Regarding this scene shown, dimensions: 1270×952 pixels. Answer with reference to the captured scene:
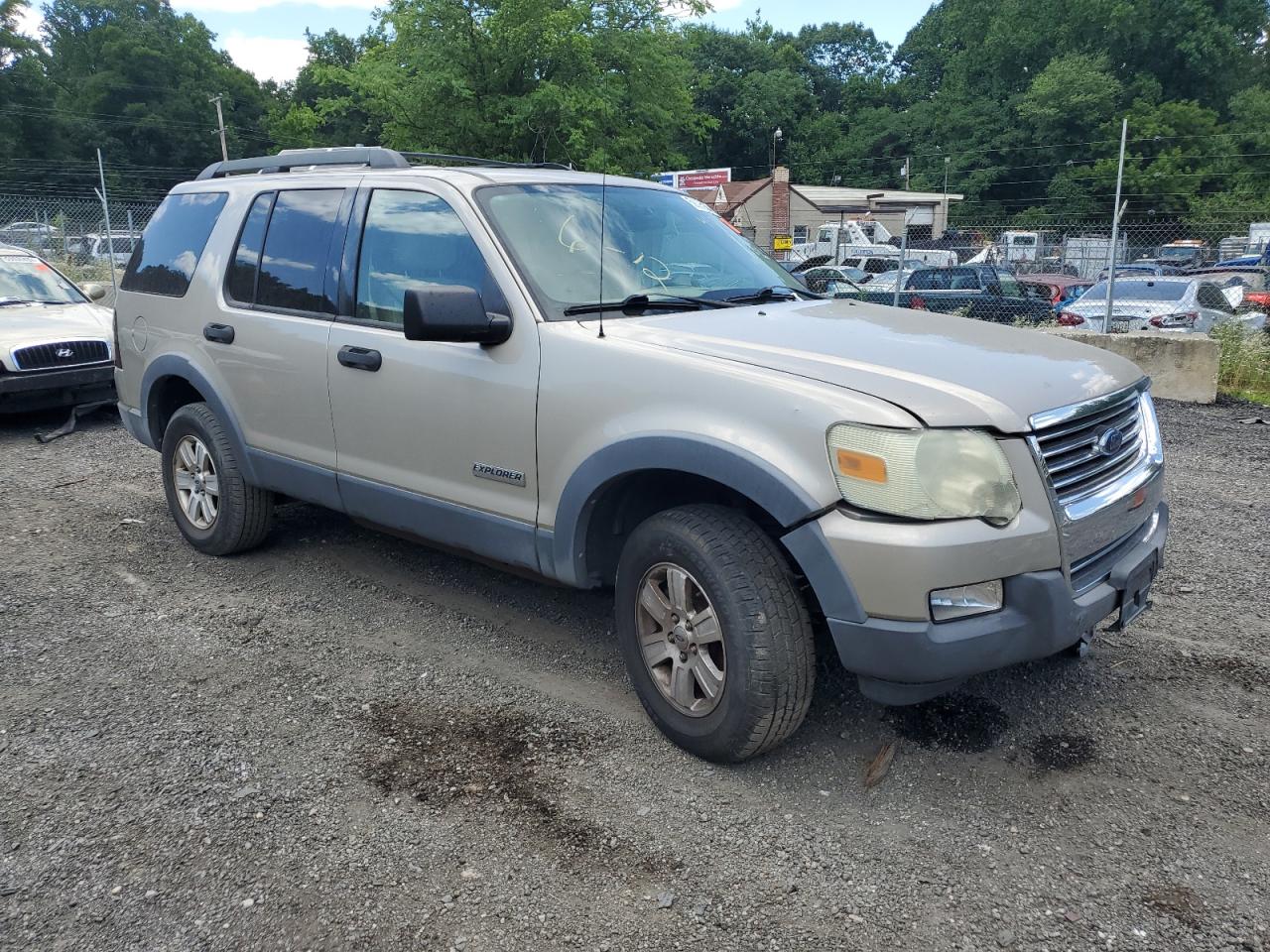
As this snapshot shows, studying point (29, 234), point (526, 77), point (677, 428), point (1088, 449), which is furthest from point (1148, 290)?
point (29, 234)

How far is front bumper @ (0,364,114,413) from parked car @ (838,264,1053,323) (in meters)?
9.65

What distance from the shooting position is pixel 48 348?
28.3ft

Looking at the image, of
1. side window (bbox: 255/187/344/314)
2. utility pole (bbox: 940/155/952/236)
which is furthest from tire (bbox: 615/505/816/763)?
utility pole (bbox: 940/155/952/236)

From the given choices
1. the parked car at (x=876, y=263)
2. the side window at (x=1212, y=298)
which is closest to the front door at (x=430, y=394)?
the side window at (x=1212, y=298)

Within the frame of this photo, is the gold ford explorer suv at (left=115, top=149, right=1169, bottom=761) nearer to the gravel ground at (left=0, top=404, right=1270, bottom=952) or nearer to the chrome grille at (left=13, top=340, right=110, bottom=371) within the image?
the gravel ground at (left=0, top=404, right=1270, bottom=952)

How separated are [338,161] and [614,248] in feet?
5.43

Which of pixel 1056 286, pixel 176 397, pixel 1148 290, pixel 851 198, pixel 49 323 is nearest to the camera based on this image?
pixel 176 397

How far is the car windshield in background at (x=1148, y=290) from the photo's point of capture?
50.0ft

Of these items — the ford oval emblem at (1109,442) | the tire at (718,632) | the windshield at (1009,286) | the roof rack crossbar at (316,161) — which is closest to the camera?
the tire at (718,632)

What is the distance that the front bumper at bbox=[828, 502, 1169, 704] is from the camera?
2.73 metres

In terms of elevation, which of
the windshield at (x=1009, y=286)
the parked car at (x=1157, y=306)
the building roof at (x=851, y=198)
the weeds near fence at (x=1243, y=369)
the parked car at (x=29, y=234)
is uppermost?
the building roof at (x=851, y=198)

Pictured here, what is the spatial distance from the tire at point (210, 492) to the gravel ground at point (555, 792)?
46 centimetres

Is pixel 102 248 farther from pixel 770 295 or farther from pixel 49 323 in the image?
pixel 770 295

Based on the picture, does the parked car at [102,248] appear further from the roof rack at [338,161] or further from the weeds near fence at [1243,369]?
the weeds near fence at [1243,369]
